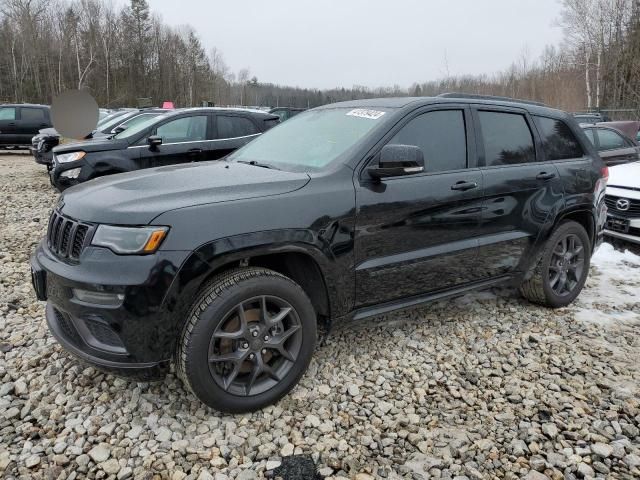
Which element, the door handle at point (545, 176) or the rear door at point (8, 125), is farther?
the rear door at point (8, 125)

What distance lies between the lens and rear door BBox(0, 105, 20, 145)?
1517 centimetres

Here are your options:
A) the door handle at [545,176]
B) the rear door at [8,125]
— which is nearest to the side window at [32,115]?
the rear door at [8,125]

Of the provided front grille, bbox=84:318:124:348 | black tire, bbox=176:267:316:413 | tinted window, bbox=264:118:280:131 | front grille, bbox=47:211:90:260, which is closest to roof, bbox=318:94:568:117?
black tire, bbox=176:267:316:413

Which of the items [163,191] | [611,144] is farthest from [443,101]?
[611,144]

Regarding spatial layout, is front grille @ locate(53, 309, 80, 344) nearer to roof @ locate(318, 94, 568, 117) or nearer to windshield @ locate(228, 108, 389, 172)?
windshield @ locate(228, 108, 389, 172)

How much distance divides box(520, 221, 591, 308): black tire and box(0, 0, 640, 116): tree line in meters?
25.0

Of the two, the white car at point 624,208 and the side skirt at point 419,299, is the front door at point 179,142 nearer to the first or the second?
the side skirt at point 419,299

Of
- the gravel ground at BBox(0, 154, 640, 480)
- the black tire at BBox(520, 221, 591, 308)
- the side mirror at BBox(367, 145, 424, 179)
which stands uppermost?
the side mirror at BBox(367, 145, 424, 179)

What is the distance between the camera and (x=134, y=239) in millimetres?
2264

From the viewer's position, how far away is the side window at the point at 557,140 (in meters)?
3.97

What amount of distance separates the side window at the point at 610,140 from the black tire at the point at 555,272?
249 inches

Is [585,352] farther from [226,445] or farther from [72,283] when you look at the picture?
[72,283]

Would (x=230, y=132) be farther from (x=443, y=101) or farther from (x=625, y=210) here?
(x=625, y=210)

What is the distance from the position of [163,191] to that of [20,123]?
1600 centimetres
